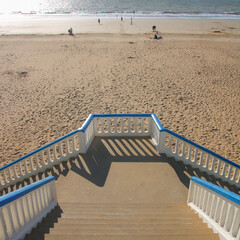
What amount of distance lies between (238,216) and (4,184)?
5.61 m

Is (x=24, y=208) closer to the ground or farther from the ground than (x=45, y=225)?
farther from the ground

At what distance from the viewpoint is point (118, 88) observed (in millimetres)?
→ 14750

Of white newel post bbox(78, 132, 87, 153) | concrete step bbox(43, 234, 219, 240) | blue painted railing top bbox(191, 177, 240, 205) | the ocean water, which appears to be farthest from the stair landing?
the ocean water

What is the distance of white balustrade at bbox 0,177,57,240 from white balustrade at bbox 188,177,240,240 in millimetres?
2814

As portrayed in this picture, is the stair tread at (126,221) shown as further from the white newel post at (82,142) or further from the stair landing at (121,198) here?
the white newel post at (82,142)

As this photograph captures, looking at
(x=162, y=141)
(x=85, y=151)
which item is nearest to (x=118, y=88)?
(x=85, y=151)

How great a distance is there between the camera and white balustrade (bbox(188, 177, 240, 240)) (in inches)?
143

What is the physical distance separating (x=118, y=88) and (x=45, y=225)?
11.0 m

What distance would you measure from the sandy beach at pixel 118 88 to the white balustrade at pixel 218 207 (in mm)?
4144

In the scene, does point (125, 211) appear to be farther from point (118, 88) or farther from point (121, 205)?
point (118, 88)

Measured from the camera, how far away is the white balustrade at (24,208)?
11.9 feet

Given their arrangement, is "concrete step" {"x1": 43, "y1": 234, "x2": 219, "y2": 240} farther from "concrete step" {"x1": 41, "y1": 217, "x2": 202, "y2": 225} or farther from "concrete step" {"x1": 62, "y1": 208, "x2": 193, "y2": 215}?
"concrete step" {"x1": 62, "y1": 208, "x2": 193, "y2": 215}

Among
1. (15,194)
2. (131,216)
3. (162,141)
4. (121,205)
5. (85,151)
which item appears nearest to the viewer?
(15,194)

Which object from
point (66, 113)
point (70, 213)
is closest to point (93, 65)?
point (66, 113)
